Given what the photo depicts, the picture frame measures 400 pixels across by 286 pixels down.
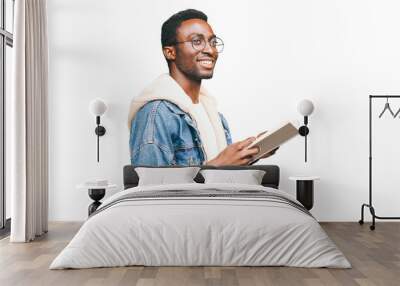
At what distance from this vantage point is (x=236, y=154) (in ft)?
23.5

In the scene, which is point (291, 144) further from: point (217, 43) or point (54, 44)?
point (54, 44)

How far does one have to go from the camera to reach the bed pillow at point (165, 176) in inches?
255

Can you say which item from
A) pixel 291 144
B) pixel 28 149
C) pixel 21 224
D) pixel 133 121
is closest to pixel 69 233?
pixel 21 224

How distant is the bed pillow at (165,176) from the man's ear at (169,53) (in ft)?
4.92

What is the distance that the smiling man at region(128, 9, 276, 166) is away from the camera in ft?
23.1

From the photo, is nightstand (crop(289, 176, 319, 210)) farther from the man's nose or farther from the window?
the window

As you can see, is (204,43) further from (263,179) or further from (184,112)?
(263,179)

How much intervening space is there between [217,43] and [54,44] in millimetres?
2122

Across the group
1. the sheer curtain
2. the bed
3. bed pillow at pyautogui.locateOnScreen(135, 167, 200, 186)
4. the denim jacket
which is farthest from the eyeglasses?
the bed

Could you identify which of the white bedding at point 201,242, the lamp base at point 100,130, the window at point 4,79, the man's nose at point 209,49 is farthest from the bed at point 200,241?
the man's nose at point 209,49

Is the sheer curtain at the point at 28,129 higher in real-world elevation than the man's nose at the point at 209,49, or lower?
lower

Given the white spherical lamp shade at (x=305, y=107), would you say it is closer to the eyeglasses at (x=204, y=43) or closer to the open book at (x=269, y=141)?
the open book at (x=269, y=141)

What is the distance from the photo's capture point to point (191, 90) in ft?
23.6

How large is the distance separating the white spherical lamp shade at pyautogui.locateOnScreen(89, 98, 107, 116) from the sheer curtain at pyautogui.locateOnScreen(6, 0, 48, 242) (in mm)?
748
